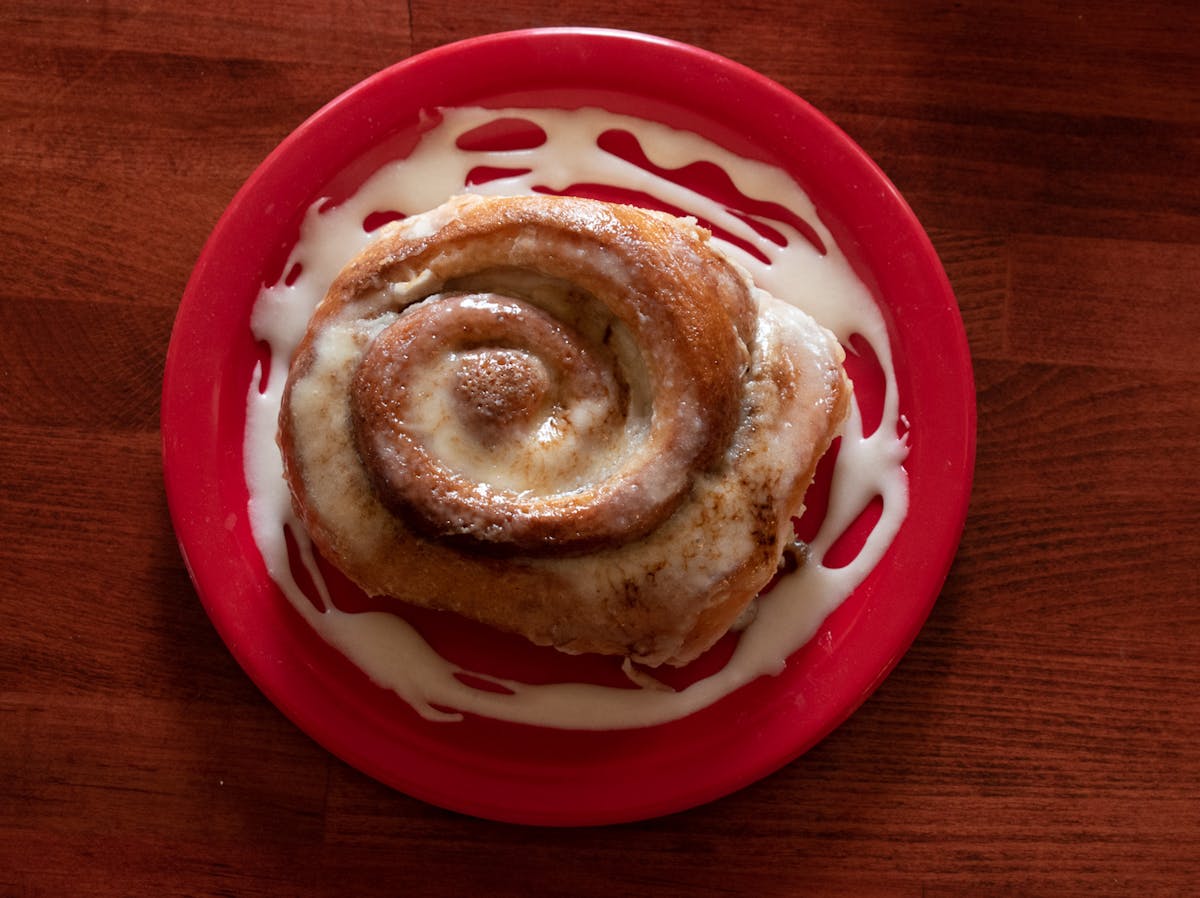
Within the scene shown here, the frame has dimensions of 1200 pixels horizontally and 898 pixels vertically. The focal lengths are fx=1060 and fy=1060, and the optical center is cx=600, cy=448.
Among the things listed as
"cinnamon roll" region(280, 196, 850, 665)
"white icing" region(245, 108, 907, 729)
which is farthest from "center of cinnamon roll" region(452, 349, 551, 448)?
"white icing" region(245, 108, 907, 729)

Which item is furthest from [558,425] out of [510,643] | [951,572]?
[951,572]

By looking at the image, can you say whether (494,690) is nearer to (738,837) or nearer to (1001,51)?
(738,837)

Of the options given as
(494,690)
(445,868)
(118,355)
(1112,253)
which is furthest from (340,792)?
(1112,253)

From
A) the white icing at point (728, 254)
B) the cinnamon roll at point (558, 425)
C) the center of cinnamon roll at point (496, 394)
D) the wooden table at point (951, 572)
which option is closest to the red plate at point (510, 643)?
the white icing at point (728, 254)

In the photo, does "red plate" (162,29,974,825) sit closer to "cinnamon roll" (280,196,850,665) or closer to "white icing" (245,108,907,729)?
"white icing" (245,108,907,729)

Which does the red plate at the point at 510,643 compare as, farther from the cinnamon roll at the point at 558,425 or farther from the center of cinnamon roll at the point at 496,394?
the center of cinnamon roll at the point at 496,394

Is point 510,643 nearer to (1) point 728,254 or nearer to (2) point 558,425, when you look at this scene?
(2) point 558,425
